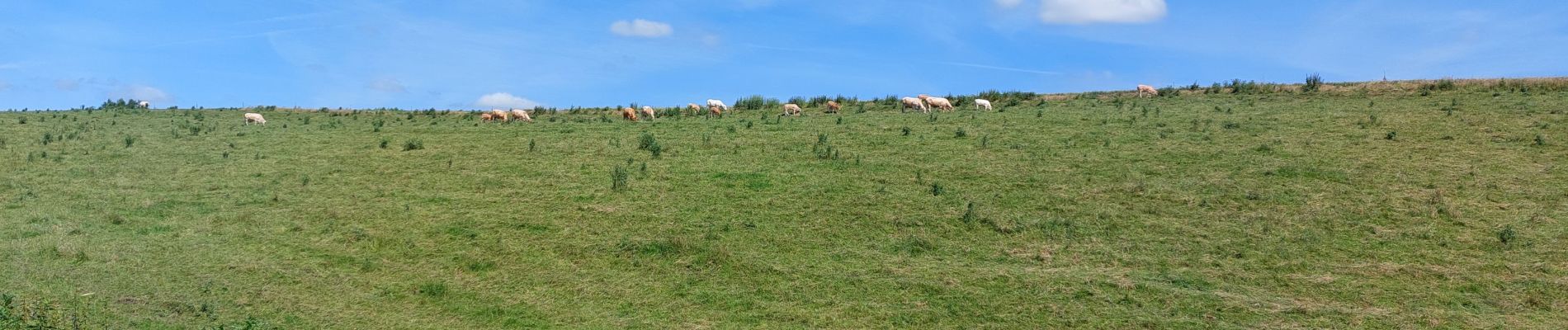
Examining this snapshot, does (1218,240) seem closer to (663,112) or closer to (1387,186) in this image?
(1387,186)

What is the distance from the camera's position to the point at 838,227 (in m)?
19.2

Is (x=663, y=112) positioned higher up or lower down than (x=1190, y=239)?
higher up

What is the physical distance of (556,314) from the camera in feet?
50.8

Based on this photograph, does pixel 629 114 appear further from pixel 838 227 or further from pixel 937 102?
pixel 838 227

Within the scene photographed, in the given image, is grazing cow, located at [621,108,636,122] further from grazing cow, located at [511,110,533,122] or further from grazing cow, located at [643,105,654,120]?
grazing cow, located at [511,110,533,122]

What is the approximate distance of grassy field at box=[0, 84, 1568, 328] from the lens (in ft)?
50.0

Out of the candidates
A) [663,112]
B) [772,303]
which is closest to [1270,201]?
[772,303]

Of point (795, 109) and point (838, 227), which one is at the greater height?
point (795, 109)

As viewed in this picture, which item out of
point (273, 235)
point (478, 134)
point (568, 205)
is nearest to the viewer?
point (273, 235)

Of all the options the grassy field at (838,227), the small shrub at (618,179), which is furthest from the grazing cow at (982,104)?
the small shrub at (618,179)

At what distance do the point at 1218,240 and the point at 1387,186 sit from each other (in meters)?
5.32

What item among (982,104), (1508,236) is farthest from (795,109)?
(1508,236)

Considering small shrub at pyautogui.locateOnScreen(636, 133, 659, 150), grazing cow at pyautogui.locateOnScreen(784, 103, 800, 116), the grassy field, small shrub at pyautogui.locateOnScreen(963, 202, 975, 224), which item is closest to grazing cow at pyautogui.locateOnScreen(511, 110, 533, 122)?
the grassy field

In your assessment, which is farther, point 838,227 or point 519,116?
point 519,116
